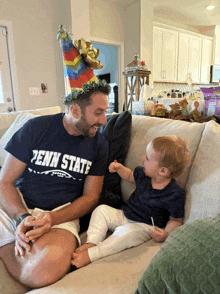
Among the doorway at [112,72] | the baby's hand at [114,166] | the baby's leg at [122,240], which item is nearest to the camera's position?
the baby's leg at [122,240]

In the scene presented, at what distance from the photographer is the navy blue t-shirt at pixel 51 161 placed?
3.60ft

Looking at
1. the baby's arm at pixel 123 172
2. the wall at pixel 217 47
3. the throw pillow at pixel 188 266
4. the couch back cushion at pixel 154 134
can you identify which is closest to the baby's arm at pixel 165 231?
the couch back cushion at pixel 154 134

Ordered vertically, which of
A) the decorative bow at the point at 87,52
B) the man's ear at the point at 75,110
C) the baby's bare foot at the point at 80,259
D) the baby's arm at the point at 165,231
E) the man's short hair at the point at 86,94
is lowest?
the baby's bare foot at the point at 80,259

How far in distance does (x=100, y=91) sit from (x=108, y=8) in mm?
4130

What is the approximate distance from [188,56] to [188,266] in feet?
20.1

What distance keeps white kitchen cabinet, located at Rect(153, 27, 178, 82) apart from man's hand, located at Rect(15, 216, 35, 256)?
4784mm

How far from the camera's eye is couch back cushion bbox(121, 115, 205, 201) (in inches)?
40.7

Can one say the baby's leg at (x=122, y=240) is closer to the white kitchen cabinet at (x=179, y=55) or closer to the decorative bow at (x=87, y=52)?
the decorative bow at (x=87, y=52)

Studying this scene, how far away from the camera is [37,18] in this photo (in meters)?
3.54

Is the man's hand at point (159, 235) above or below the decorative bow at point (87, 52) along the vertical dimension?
below

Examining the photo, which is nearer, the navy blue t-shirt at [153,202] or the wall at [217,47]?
the navy blue t-shirt at [153,202]

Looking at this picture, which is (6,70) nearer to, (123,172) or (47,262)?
(123,172)

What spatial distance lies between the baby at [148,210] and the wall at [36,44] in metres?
3.10

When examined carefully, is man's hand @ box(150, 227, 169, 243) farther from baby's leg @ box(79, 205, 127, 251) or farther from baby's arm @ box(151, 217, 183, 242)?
baby's leg @ box(79, 205, 127, 251)
